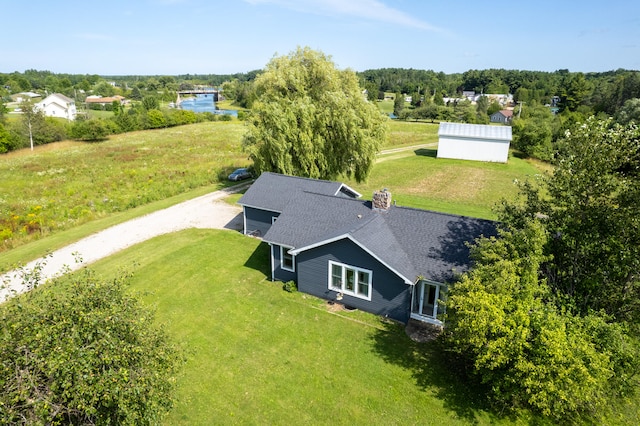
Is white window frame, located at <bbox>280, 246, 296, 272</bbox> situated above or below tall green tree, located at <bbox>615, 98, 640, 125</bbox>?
below

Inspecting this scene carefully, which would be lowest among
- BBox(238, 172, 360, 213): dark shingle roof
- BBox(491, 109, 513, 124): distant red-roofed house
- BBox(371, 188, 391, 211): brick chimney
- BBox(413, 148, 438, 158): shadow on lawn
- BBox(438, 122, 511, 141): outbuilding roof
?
BBox(413, 148, 438, 158): shadow on lawn

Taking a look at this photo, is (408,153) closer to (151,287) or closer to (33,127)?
(151,287)

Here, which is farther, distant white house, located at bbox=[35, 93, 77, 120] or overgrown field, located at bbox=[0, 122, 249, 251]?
distant white house, located at bbox=[35, 93, 77, 120]

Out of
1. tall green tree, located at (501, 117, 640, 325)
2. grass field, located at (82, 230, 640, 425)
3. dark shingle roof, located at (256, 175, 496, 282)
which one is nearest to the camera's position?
grass field, located at (82, 230, 640, 425)

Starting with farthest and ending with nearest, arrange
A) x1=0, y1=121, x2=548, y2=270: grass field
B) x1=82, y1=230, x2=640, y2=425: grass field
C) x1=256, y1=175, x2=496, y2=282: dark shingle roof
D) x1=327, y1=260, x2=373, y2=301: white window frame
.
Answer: x1=0, y1=121, x2=548, y2=270: grass field, x1=327, y1=260, x2=373, y2=301: white window frame, x1=256, y1=175, x2=496, y2=282: dark shingle roof, x1=82, y1=230, x2=640, y2=425: grass field

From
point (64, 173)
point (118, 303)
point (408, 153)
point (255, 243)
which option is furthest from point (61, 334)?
point (408, 153)

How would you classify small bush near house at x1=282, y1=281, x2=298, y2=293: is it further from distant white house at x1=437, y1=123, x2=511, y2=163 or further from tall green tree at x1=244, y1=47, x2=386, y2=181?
distant white house at x1=437, y1=123, x2=511, y2=163

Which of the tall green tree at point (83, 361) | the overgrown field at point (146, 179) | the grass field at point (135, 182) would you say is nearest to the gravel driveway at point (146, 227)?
the grass field at point (135, 182)

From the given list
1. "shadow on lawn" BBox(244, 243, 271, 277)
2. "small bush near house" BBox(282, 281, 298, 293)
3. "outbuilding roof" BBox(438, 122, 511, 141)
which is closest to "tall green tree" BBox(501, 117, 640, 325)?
"small bush near house" BBox(282, 281, 298, 293)
